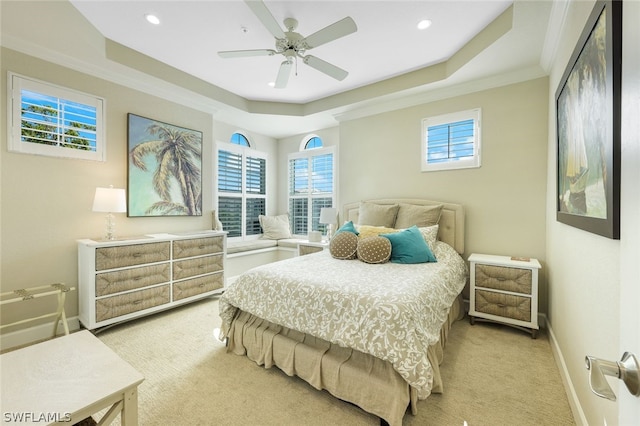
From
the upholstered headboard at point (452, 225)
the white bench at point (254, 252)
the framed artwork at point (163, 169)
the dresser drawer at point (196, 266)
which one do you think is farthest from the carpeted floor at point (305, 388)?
the white bench at point (254, 252)

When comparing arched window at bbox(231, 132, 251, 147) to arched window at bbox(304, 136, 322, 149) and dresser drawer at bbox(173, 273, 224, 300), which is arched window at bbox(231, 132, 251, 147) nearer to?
arched window at bbox(304, 136, 322, 149)

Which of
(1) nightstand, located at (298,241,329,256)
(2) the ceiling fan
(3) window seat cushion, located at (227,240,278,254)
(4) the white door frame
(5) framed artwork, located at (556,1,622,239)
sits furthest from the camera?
(3) window seat cushion, located at (227,240,278,254)

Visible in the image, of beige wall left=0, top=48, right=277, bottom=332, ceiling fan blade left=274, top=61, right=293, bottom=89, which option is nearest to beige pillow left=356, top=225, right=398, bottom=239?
ceiling fan blade left=274, top=61, right=293, bottom=89

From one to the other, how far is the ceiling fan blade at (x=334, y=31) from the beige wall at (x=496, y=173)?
76.6 inches

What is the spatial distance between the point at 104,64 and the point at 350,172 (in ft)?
10.6

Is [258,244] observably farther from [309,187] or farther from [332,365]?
[332,365]

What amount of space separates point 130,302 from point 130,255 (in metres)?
0.49

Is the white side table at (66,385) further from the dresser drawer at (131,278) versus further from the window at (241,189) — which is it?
the window at (241,189)

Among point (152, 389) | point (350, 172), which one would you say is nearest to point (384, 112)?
point (350, 172)

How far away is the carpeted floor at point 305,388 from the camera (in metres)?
1.60

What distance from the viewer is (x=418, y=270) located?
2.29 metres

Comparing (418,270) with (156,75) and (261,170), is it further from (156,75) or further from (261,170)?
(261,170)

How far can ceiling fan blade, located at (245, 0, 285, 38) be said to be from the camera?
1.76m

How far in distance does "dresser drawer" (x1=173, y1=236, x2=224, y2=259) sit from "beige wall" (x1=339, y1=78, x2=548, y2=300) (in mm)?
2488
